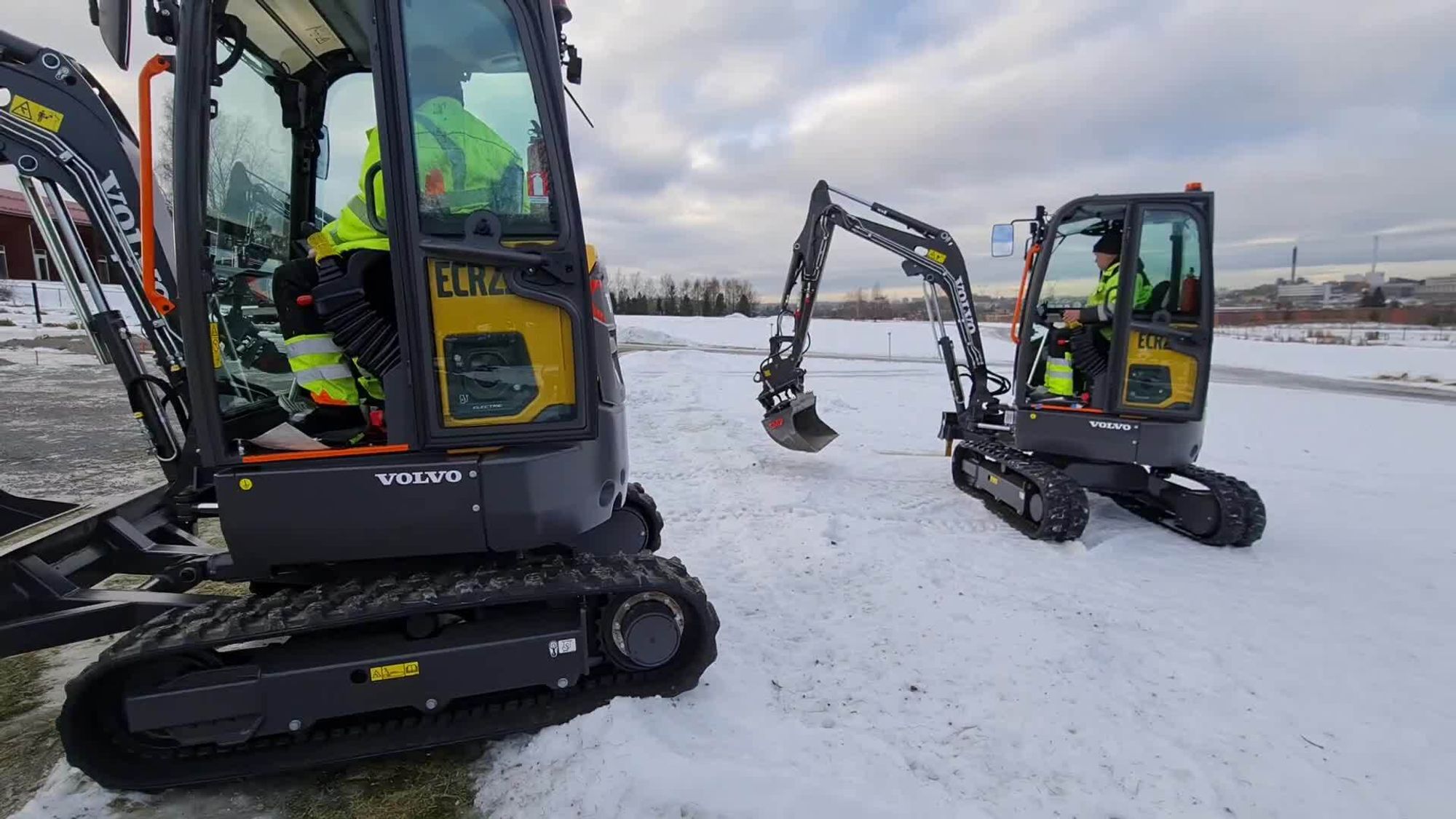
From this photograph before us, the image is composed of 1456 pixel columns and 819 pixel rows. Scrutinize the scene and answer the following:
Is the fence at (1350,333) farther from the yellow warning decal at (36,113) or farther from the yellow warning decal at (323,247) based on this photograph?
the yellow warning decal at (36,113)

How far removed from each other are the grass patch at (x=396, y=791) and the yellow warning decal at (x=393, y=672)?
0.40 m

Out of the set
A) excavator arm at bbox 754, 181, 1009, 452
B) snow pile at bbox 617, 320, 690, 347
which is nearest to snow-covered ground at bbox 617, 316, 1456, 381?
snow pile at bbox 617, 320, 690, 347

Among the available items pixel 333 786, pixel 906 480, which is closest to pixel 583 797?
pixel 333 786

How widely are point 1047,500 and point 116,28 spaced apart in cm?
576

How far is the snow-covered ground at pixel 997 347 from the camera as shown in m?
24.3

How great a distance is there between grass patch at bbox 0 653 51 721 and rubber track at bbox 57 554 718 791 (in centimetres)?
112

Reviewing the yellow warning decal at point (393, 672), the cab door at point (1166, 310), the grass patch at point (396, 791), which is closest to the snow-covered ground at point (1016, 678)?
the grass patch at point (396, 791)

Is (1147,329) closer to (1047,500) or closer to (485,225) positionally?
(1047,500)

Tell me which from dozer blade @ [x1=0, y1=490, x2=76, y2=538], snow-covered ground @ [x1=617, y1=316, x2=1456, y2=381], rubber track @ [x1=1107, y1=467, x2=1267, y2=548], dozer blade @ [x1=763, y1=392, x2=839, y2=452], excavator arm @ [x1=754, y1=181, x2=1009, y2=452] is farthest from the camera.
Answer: snow-covered ground @ [x1=617, y1=316, x2=1456, y2=381]

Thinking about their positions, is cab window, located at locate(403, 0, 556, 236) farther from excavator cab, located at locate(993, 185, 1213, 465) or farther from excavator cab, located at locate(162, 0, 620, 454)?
excavator cab, located at locate(993, 185, 1213, 465)

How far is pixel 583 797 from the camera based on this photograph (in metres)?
2.62

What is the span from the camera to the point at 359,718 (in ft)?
9.71

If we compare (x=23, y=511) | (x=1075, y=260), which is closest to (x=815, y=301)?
(x=1075, y=260)

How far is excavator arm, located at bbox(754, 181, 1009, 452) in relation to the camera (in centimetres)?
757
